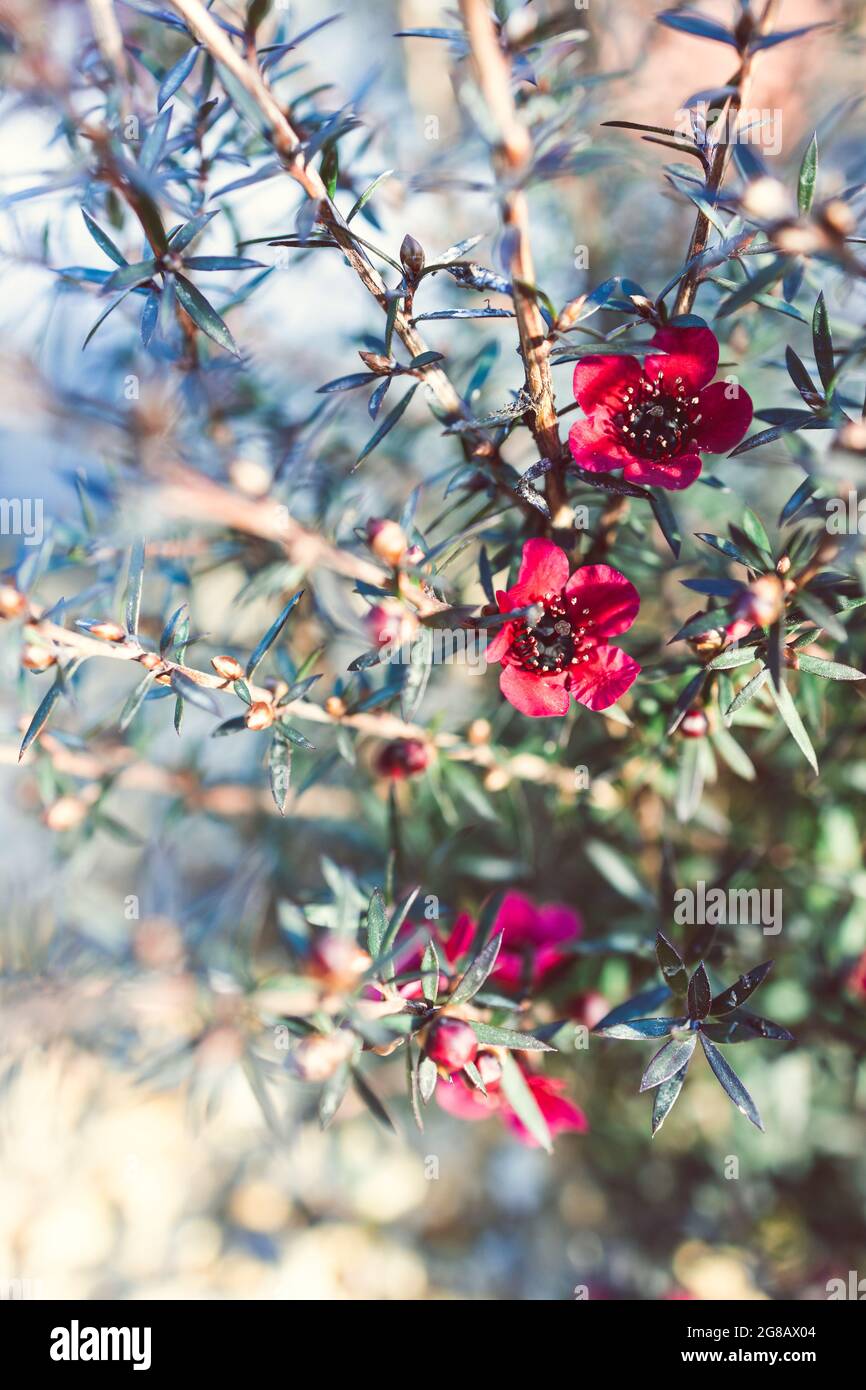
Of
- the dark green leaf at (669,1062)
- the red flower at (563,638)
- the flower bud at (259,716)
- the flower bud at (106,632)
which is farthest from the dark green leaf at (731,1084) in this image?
the flower bud at (106,632)

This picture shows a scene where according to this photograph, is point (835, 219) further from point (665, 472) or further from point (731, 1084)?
point (731, 1084)

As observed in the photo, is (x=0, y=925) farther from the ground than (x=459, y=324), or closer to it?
closer to it

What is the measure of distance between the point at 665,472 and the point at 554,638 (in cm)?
14

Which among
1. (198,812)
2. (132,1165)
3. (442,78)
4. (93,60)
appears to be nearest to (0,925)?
(198,812)

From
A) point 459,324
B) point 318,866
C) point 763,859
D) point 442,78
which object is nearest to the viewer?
point 763,859

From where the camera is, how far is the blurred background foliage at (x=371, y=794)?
0.77m

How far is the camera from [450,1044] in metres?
0.59

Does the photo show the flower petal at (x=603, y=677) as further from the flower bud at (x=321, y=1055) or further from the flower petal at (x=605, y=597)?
the flower bud at (x=321, y=1055)

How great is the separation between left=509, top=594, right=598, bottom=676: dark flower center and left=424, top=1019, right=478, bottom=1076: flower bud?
25 centimetres

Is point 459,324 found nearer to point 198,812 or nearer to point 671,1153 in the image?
point 198,812

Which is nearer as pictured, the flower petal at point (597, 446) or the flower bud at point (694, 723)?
the flower petal at point (597, 446)

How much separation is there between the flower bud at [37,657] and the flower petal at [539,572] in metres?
0.31

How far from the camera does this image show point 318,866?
1.24 m
